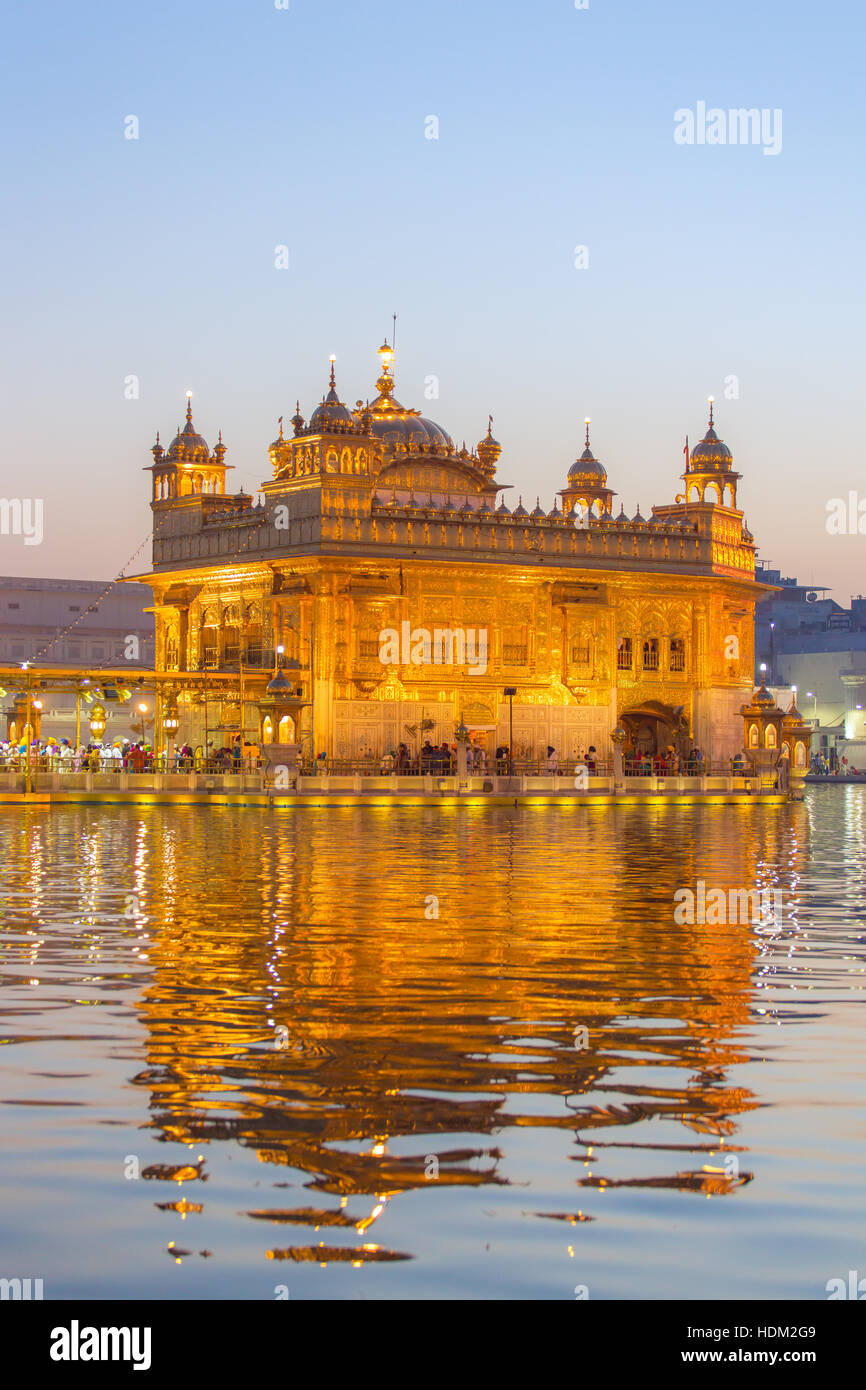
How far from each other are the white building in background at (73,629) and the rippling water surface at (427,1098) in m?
79.3

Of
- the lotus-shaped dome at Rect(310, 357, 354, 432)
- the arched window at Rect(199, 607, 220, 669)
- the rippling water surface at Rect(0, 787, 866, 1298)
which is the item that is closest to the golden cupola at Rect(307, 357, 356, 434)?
the lotus-shaped dome at Rect(310, 357, 354, 432)

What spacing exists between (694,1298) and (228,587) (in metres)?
55.8

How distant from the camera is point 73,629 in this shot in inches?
4107

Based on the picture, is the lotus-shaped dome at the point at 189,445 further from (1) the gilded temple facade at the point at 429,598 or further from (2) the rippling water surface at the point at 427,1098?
(2) the rippling water surface at the point at 427,1098

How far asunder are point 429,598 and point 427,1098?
49202 millimetres

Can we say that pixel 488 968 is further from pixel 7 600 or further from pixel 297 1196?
pixel 7 600

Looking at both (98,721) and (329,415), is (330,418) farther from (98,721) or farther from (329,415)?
(98,721)

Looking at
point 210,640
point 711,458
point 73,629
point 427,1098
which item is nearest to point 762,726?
point 711,458

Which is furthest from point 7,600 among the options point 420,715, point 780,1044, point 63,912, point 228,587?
point 780,1044

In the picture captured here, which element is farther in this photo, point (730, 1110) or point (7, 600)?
point (7, 600)

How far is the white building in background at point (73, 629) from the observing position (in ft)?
322

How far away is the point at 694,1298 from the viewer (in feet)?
21.0

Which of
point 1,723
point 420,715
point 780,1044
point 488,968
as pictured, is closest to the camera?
point 780,1044

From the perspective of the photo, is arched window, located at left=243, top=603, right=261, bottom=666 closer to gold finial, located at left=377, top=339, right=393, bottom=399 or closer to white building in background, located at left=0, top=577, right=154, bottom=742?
gold finial, located at left=377, top=339, right=393, bottom=399
